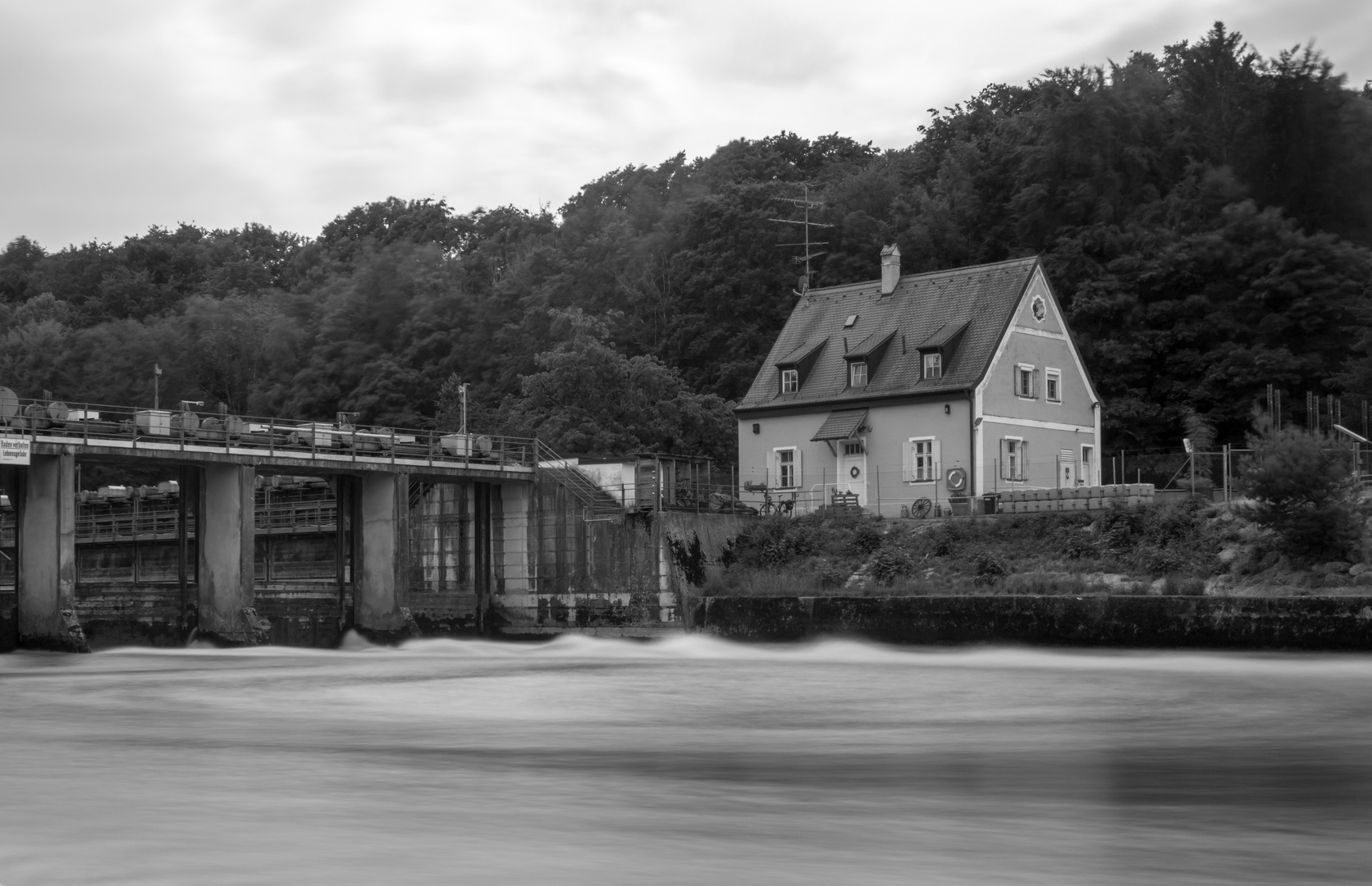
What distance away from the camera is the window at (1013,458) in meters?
58.7

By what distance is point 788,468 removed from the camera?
62.5m

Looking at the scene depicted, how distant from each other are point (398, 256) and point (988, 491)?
7017cm

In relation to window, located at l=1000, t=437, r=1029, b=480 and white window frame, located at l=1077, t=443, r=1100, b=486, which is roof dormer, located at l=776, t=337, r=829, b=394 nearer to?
window, located at l=1000, t=437, r=1029, b=480

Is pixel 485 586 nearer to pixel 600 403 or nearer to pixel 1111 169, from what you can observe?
pixel 600 403

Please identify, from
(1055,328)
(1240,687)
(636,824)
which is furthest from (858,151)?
(636,824)

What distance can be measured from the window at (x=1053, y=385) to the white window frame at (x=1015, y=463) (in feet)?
9.47

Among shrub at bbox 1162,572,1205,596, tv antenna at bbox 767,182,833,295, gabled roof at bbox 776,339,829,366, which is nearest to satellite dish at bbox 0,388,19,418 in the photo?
gabled roof at bbox 776,339,829,366

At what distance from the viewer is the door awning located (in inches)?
2355

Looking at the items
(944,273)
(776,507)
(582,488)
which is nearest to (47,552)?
→ (582,488)

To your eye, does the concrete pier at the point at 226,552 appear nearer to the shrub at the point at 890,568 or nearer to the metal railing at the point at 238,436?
the metal railing at the point at 238,436

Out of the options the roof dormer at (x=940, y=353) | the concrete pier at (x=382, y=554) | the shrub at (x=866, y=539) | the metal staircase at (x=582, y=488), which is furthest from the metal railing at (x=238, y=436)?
the roof dormer at (x=940, y=353)

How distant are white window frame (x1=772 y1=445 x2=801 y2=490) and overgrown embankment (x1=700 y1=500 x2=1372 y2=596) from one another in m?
7.08

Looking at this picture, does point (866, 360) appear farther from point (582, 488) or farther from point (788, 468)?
point (582, 488)

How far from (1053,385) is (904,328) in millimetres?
5958
